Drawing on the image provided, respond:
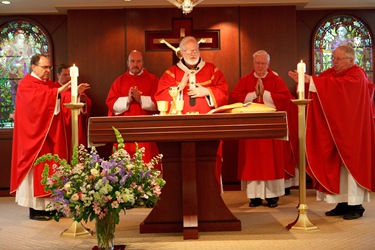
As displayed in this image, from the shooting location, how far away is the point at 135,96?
6992mm

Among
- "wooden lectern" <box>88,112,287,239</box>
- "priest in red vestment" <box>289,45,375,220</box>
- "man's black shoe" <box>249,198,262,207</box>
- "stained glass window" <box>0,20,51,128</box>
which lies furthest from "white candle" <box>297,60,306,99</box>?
"stained glass window" <box>0,20,51,128</box>

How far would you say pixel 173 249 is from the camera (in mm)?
4395

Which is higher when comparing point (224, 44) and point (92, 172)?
point (224, 44)

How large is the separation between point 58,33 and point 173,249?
18.0 ft

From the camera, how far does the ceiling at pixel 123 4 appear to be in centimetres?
803

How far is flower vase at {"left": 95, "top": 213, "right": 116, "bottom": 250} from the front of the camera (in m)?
3.80

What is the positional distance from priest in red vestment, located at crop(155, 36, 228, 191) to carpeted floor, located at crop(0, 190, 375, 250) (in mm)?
923

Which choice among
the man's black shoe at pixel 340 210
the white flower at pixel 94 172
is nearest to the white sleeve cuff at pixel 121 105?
the man's black shoe at pixel 340 210

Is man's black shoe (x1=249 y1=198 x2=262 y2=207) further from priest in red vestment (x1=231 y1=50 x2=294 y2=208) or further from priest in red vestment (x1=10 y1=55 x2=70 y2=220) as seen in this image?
priest in red vestment (x1=10 y1=55 x2=70 y2=220)

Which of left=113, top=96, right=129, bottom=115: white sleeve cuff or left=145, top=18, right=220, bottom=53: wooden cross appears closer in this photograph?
left=113, top=96, right=129, bottom=115: white sleeve cuff

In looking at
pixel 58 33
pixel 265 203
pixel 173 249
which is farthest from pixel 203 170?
pixel 58 33

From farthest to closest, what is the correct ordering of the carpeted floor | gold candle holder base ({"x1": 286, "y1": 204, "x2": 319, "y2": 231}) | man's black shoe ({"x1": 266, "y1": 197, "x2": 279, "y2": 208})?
1. man's black shoe ({"x1": 266, "y1": 197, "x2": 279, "y2": 208})
2. gold candle holder base ({"x1": 286, "y1": 204, "x2": 319, "y2": 231})
3. the carpeted floor

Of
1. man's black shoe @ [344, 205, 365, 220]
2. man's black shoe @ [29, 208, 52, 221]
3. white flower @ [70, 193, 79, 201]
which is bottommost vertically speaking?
man's black shoe @ [29, 208, 52, 221]

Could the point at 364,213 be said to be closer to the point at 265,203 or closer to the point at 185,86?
the point at 265,203
